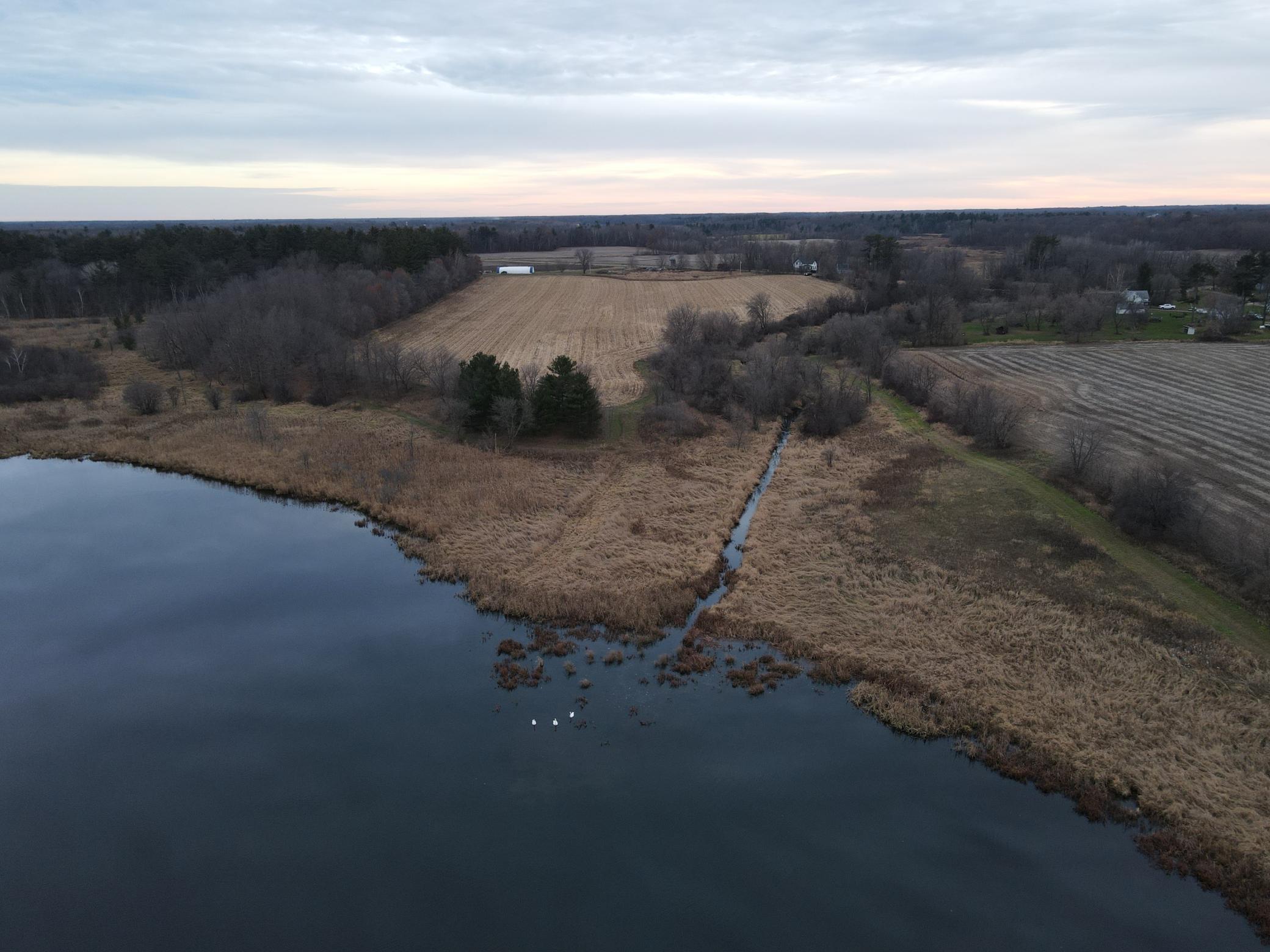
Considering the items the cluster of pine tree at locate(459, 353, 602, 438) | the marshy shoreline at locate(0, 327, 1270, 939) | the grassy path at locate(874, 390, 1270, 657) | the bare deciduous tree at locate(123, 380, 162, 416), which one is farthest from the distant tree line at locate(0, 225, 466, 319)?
the grassy path at locate(874, 390, 1270, 657)

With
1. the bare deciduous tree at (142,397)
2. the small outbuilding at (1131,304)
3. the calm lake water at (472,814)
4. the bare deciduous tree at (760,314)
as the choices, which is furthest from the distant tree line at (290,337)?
the small outbuilding at (1131,304)

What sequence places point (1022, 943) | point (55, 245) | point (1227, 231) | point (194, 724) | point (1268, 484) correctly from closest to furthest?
point (1022, 943), point (194, 724), point (1268, 484), point (55, 245), point (1227, 231)

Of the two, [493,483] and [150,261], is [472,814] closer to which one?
[493,483]

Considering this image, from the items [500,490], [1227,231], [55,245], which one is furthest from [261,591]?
[1227,231]

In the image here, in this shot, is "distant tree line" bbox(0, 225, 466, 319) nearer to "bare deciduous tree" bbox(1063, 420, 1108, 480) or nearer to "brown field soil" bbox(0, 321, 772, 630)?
"brown field soil" bbox(0, 321, 772, 630)

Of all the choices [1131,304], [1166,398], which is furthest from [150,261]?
[1131,304]

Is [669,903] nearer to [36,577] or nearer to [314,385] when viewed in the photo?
[36,577]

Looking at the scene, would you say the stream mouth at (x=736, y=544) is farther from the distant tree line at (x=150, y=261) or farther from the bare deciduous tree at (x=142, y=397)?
the distant tree line at (x=150, y=261)
